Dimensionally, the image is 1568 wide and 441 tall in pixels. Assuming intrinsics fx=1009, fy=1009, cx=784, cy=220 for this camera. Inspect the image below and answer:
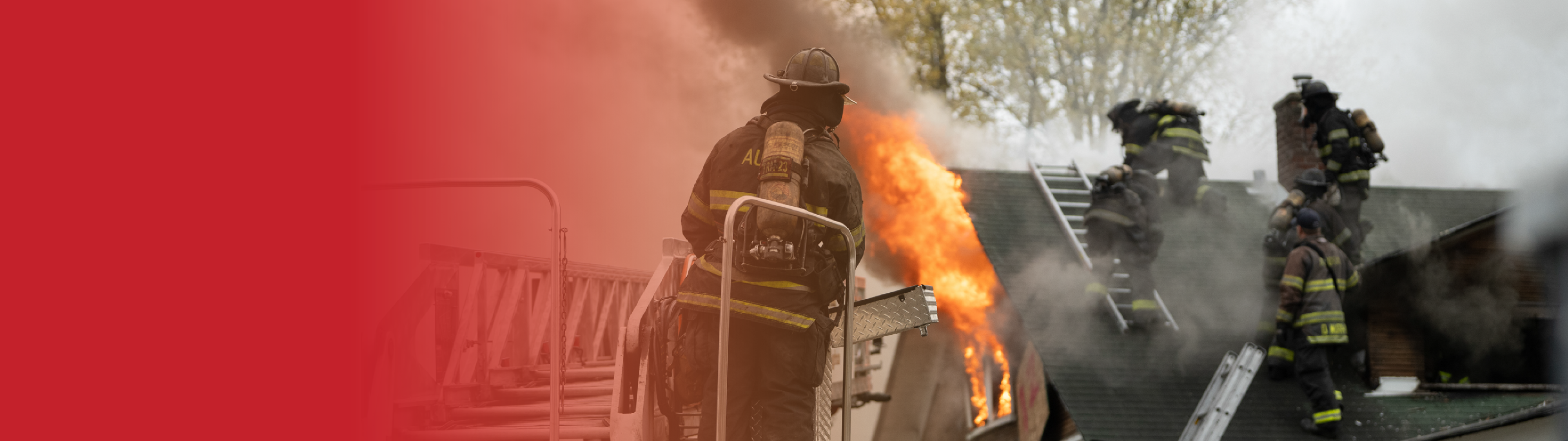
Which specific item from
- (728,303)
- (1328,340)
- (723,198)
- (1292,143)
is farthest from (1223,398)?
(1292,143)

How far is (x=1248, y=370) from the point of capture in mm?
7672

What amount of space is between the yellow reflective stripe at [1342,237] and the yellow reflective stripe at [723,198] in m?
7.25

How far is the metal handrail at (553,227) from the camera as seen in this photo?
3293 mm

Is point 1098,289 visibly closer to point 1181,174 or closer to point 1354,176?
point 1181,174

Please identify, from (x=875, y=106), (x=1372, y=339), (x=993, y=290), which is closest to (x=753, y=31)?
(x=875, y=106)

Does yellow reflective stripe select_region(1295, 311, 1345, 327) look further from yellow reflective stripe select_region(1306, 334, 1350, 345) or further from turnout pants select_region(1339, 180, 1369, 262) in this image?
turnout pants select_region(1339, 180, 1369, 262)

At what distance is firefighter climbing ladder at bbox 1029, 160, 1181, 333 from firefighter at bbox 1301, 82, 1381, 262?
1931mm

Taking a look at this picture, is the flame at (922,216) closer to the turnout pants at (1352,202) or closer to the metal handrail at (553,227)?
the turnout pants at (1352,202)

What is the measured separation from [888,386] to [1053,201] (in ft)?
17.6

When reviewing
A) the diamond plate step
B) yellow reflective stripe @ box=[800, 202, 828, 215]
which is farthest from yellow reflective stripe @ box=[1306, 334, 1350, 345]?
yellow reflective stripe @ box=[800, 202, 828, 215]

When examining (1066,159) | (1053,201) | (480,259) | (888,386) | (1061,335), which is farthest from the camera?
(1066,159)

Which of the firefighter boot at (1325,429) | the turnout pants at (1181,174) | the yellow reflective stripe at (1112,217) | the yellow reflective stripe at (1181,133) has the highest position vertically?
the yellow reflective stripe at (1181,133)

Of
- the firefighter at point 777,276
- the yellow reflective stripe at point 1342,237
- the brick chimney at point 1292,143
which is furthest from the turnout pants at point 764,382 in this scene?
the brick chimney at point 1292,143

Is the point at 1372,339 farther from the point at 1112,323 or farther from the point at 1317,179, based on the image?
the point at 1112,323
